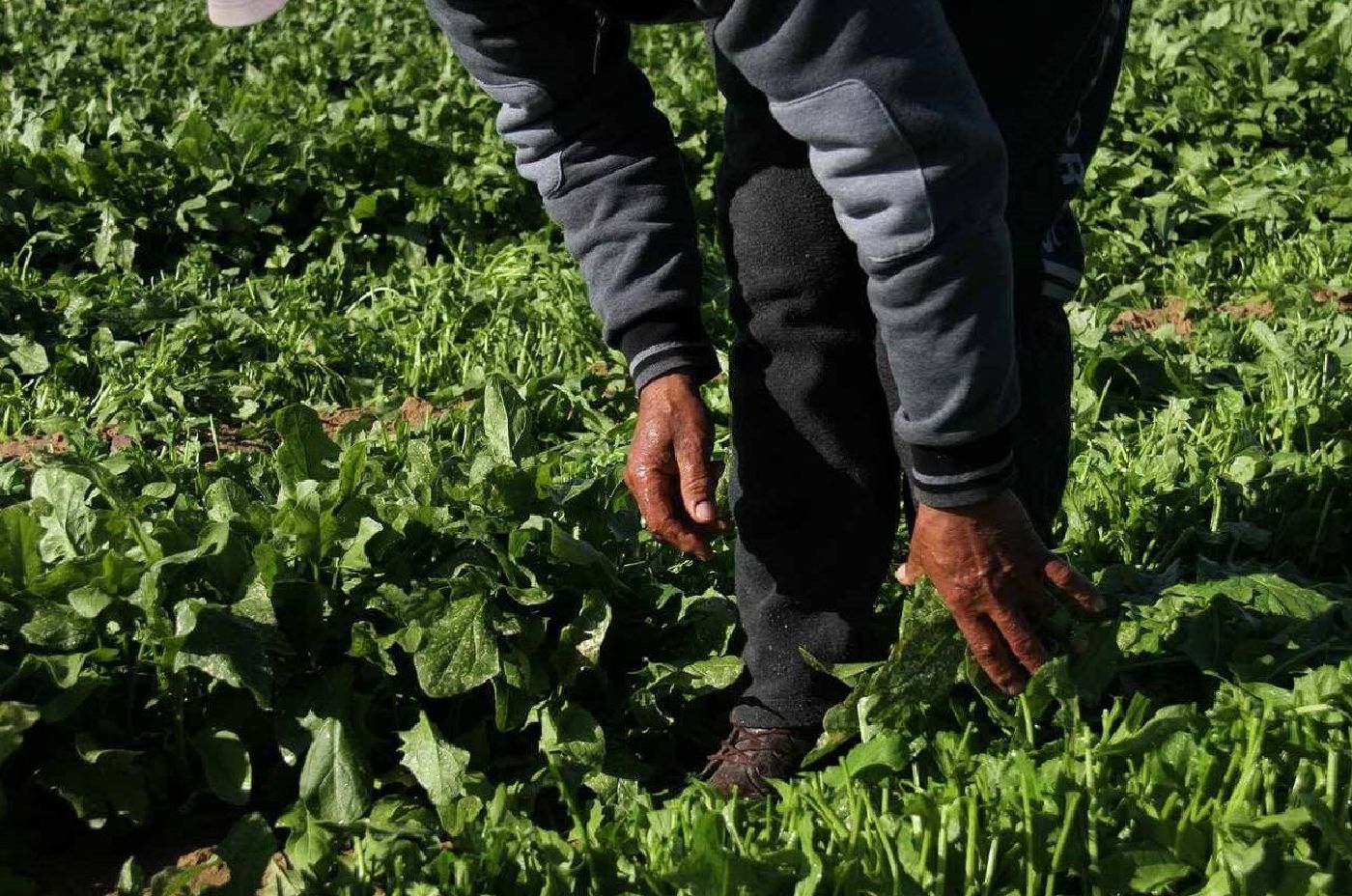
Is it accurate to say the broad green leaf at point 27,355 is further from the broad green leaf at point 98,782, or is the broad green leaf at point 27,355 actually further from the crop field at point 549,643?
the broad green leaf at point 98,782

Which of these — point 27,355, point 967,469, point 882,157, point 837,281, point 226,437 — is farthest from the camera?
point 27,355

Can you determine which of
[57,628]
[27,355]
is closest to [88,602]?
[57,628]

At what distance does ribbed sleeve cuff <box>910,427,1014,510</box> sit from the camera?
77.4 inches

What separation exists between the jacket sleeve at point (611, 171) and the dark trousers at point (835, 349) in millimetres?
96

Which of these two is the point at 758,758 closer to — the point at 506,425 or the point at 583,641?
the point at 583,641

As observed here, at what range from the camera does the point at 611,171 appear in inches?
95.5

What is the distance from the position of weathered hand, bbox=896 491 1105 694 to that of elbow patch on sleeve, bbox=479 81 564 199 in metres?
0.78

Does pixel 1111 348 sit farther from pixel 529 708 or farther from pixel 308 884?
pixel 308 884

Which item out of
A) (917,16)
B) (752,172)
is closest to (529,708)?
(752,172)

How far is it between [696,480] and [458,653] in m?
0.44

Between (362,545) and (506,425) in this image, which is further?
(506,425)

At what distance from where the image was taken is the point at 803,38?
1705mm

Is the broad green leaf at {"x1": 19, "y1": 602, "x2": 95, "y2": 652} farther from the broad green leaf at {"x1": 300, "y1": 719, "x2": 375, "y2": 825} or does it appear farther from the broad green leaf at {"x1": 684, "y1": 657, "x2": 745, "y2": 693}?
the broad green leaf at {"x1": 684, "y1": 657, "x2": 745, "y2": 693}

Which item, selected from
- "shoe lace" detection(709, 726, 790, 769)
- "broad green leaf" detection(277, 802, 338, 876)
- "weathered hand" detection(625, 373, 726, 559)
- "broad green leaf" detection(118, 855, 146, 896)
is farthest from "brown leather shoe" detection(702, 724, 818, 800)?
"broad green leaf" detection(118, 855, 146, 896)
